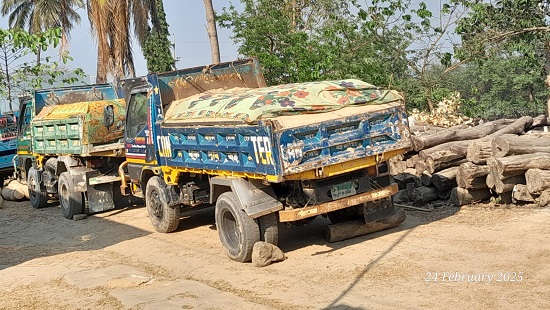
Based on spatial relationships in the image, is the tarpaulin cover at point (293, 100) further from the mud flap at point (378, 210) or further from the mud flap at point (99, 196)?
the mud flap at point (99, 196)

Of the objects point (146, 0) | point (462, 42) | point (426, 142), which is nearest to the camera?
point (426, 142)

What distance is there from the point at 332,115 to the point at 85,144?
22.2ft

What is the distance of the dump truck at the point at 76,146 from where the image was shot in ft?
44.5

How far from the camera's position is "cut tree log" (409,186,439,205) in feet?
38.1

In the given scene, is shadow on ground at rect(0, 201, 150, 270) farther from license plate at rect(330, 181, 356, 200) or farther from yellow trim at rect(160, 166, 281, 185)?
license plate at rect(330, 181, 356, 200)

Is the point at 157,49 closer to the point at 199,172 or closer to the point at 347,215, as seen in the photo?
the point at 199,172

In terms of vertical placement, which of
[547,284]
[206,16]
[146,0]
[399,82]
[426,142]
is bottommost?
[547,284]

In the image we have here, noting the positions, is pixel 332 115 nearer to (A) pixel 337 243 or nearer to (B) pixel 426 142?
(A) pixel 337 243

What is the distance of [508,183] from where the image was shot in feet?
34.5

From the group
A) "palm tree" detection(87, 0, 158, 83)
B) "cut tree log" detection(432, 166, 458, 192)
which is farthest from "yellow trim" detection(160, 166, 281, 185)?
"palm tree" detection(87, 0, 158, 83)

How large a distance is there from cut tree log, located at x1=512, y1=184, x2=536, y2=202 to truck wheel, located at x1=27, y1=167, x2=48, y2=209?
35.5ft

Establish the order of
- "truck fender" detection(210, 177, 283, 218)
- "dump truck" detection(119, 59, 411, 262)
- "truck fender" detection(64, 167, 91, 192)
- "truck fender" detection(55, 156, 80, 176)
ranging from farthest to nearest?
"truck fender" detection(55, 156, 80, 176)
"truck fender" detection(64, 167, 91, 192)
"truck fender" detection(210, 177, 283, 218)
"dump truck" detection(119, 59, 411, 262)

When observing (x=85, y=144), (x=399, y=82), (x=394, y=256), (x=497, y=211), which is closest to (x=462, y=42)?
(x=399, y=82)

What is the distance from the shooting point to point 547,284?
6.63 metres
